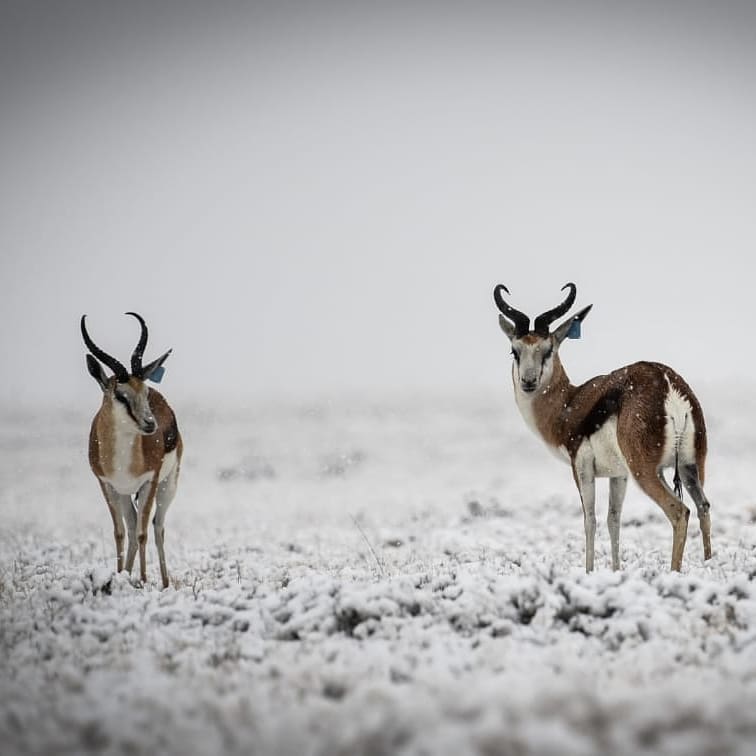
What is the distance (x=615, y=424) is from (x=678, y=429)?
30.2 inches

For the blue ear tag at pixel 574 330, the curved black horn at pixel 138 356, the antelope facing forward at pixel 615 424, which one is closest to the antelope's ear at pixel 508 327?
the antelope facing forward at pixel 615 424

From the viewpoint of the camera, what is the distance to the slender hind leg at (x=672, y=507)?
942 cm

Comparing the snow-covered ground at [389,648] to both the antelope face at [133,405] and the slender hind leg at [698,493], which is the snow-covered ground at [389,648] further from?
the antelope face at [133,405]

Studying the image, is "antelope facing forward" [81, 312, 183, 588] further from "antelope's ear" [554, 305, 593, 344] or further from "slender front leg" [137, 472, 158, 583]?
"antelope's ear" [554, 305, 593, 344]

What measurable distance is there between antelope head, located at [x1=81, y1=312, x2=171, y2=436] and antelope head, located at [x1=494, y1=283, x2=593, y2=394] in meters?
5.03

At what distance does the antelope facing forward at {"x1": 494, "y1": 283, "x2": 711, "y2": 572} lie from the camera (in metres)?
9.79

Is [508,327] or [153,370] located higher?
[508,327]

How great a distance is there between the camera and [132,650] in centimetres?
654

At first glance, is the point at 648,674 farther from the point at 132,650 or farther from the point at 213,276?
the point at 213,276

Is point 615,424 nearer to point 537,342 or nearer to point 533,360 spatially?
point 533,360

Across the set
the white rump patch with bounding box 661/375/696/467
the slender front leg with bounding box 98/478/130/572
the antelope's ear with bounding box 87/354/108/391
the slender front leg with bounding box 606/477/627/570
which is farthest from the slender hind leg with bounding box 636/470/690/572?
the antelope's ear with bounding box 87/354/108/391

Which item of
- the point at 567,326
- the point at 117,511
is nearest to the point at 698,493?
the point at 567,326

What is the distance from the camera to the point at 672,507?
9641 mm

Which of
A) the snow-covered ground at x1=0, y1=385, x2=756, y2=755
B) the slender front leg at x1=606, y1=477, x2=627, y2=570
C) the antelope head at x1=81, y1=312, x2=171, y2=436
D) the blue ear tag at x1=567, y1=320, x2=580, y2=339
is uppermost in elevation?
the blue ear tag at x1=567, y1=320, x2=580, y2=339
